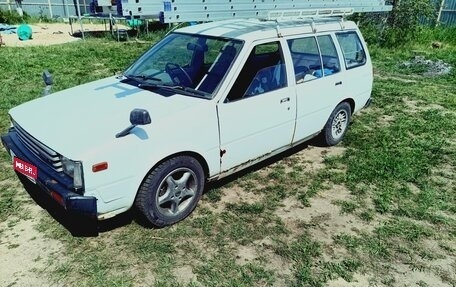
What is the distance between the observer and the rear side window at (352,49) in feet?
16.7

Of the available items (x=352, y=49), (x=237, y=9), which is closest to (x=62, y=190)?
(x=237, y=9)

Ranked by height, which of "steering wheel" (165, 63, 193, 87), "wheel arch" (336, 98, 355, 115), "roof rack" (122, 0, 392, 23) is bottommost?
"wheel arch" (336, 98, 355, 115)

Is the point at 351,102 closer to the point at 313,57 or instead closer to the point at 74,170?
the point at 313,57

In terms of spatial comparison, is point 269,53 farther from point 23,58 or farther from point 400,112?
point 23,58

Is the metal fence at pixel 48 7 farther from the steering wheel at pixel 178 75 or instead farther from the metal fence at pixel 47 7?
the steering wheel at pixel 178 75

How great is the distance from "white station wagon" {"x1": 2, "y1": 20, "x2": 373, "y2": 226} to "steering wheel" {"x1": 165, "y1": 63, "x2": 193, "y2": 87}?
0.04 ft

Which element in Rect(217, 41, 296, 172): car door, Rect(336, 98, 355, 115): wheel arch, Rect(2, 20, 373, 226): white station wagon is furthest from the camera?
Rect(336, 98, 355, 115): wheel arch

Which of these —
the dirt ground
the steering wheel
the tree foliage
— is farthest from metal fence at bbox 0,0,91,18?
the steering wheel

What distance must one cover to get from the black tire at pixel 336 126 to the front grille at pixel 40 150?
347 centimetres

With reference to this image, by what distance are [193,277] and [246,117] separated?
5.32 ft

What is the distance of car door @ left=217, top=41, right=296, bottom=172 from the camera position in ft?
12.1

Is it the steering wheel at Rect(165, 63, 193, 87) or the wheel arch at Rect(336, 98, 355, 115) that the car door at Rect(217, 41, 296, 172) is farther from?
the wheel arch at Rect(336, 98, 355, 115)

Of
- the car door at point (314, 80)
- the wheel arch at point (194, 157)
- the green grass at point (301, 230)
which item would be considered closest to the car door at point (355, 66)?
the car door at point (314, 80)

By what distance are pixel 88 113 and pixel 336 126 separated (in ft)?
11.3
